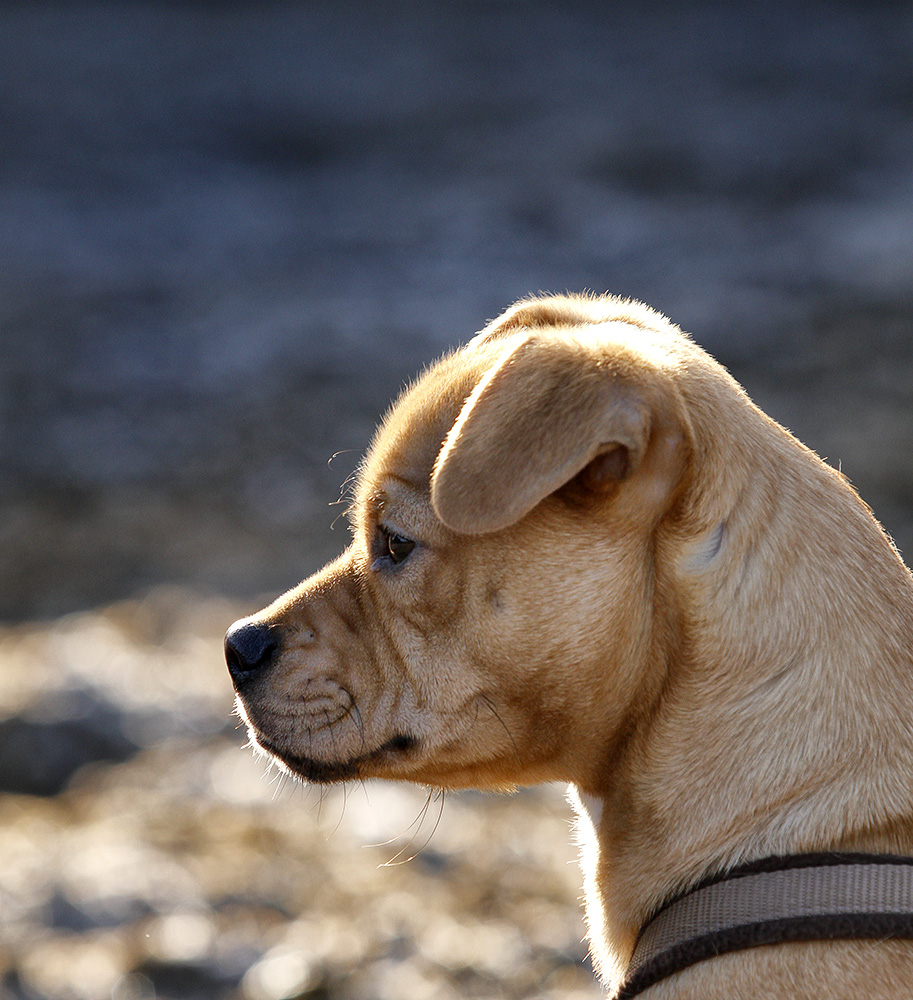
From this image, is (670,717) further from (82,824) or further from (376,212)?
(376,212)

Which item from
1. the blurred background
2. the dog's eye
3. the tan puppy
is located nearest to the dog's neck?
the tan puppy

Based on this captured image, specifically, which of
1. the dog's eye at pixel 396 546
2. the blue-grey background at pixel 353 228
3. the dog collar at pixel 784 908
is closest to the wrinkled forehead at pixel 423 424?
the dog's eye at pixel 396 546

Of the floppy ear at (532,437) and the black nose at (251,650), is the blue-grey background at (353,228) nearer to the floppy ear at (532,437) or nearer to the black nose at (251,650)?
the black nose at (251,650)

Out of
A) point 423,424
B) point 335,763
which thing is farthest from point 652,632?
point 335,763

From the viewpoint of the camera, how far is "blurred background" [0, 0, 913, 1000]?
519 centimetres

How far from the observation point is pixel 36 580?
827 centimetres

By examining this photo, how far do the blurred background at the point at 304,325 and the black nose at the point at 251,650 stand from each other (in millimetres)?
2052

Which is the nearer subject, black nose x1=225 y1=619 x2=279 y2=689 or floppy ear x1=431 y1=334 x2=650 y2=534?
floppy ear x1=431 y1=334 x2=650 y2=534

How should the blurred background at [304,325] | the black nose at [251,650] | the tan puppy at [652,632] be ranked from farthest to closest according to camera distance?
1. the blurred background at [304,325]
2. the black nose at [251,650]
3. the tan puppy at [652,632]

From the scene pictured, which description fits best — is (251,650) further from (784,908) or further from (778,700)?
(784,908)

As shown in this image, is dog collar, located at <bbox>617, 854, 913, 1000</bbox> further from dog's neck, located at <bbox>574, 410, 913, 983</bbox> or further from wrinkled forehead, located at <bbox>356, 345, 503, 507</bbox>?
wrinkled forehead, located at <bbox>356, 345, 503, 507</bbox>

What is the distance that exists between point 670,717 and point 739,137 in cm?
1815

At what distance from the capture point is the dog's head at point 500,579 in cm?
257

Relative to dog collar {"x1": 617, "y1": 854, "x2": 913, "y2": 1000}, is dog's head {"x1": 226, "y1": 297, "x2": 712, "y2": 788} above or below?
above
